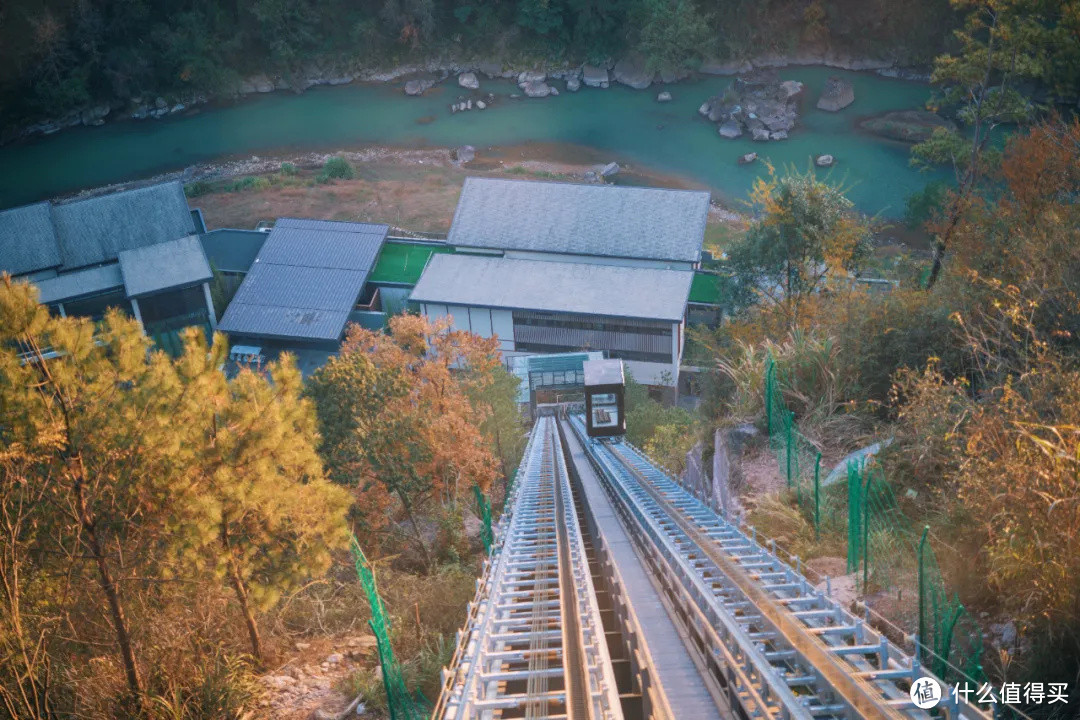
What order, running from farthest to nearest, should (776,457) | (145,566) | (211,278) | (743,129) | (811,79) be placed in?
(811,79) < (743,129) < (211,278) < (776,457) < (145,566)

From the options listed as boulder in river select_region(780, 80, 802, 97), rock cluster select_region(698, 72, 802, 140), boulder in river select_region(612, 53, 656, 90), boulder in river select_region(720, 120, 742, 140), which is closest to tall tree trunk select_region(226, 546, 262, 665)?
rock cluster select_region(698, 72, 802, 140)

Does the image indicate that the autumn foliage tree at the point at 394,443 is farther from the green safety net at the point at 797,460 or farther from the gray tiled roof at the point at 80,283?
the gray tiled roof at the point at 80,283

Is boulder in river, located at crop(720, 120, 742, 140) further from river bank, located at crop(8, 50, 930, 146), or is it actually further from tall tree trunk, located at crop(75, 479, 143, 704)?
tall tree trunk, located at crop(75, 479, 143, 704)

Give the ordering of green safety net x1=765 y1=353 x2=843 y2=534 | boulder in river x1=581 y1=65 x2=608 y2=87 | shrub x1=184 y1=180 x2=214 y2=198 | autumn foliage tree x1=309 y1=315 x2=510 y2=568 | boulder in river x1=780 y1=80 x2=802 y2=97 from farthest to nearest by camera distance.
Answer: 1. boulder in river x1=581 y1=65 x2=608 y2=87
2. boulder in river x1=780 y1=80 x2=802 y2=97
3. shrub x1=184 y1=180 x2=214 y2=198
4. autumn foliage tree x1=309 y1=315 x2=510 y2=568
5. green safety net x1=765 y1=353 x2=843 y2=534

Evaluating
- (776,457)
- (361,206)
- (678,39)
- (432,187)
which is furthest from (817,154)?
(776,457)

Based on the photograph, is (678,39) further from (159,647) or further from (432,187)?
(159,647)

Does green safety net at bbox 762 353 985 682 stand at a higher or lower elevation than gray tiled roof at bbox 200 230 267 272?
lower

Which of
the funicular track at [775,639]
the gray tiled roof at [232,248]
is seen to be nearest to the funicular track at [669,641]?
the funicular track at [775,639]
